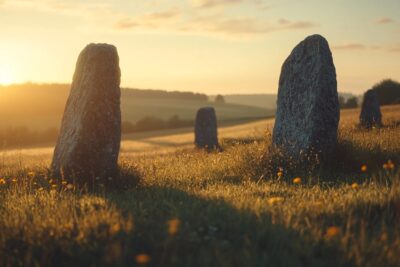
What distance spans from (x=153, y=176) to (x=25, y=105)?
199 ft

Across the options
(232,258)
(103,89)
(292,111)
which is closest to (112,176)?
(103,89)

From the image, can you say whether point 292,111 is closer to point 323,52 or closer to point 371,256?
point 323,52

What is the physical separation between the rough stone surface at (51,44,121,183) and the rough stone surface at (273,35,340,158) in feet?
13.2

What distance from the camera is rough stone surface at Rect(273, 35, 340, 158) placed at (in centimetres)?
1276

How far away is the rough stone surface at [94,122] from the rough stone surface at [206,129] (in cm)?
1507

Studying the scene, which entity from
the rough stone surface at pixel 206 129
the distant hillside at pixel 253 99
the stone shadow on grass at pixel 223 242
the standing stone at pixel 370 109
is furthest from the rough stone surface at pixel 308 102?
the distant hillside at pixel 253 99

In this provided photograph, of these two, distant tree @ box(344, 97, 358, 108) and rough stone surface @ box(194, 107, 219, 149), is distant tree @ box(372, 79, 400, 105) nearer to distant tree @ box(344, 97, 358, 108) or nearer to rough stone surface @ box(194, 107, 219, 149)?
distant tree @ box(344, 97, 358, 108)

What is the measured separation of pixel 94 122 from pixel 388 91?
46006 millimetres

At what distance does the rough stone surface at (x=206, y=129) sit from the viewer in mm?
27078

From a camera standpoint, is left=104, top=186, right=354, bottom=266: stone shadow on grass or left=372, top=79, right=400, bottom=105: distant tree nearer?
left=104, top=186, right=354, bottom=266: stone shadow on grass

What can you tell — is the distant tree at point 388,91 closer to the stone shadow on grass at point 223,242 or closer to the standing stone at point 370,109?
the standing stone at point 370,109

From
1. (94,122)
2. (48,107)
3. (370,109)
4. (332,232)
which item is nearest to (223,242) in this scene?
(332,232)

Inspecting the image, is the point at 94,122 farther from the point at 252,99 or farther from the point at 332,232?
the point at 252,99

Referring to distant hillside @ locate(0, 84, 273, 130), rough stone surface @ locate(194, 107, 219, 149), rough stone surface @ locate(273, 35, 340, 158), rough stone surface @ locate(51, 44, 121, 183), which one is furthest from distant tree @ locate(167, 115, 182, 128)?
rough stone surface @ locate(51, 44, 121, 183)
